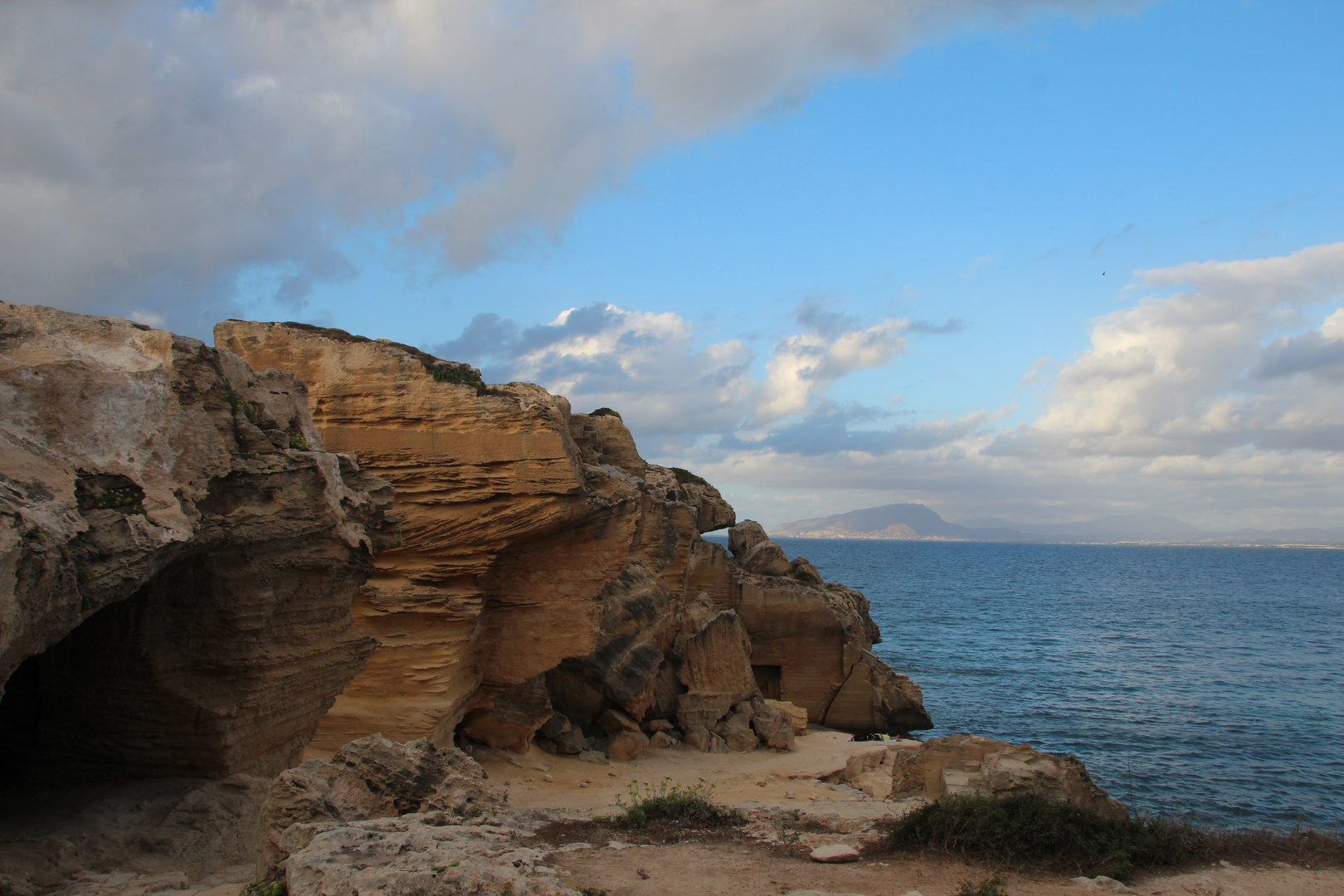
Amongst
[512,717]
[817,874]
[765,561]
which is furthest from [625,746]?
[765,561]

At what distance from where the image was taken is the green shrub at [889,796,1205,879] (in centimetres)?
920

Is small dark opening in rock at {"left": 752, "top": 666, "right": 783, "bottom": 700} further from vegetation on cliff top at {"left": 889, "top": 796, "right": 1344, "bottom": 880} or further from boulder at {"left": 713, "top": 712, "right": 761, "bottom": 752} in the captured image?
vegetation on cliff top at {"left": 889, "top": 796, "right": 1344, "bottom": 880}

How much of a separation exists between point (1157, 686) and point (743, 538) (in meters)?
21.6

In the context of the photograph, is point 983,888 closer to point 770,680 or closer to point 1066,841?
point 1066,841

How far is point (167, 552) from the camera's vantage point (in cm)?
668

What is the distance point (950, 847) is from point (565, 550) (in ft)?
30.2

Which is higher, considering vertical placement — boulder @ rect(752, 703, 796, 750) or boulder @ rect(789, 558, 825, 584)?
boulder @ rect(789, 558, 825, 584)

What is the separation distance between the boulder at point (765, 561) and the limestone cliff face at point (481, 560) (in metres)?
8.42

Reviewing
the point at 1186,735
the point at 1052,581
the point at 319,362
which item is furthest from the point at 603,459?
the point at 1052,581

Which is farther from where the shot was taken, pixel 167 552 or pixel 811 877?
pixel 811 877

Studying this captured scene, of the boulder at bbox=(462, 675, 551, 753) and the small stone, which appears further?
the boulder at bbox=(462, 675, 551, 753)

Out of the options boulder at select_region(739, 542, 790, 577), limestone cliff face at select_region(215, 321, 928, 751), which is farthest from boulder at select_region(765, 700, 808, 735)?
boulder at select_region(739, 542, 790, 577)

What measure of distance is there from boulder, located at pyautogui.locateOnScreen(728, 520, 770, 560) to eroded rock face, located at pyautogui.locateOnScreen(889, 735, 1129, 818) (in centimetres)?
1620

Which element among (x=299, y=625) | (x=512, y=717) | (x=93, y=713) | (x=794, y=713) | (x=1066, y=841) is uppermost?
(x=299, y=625)
